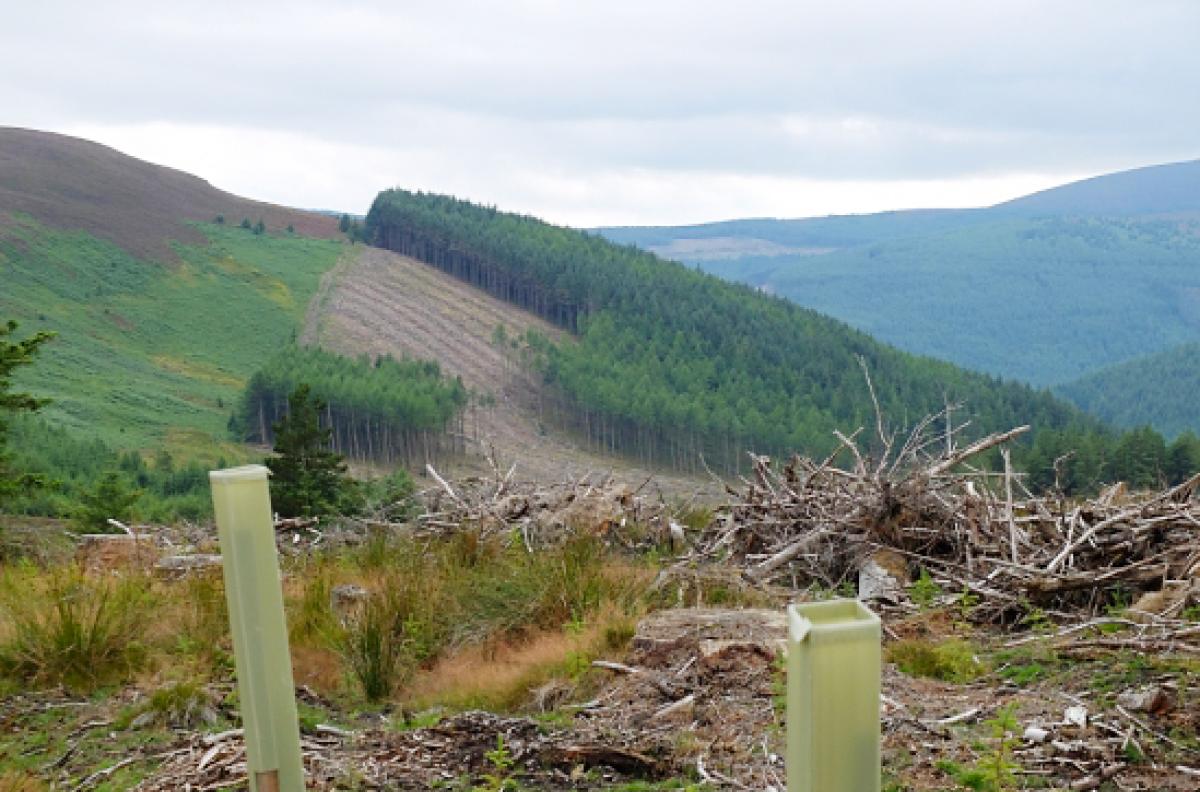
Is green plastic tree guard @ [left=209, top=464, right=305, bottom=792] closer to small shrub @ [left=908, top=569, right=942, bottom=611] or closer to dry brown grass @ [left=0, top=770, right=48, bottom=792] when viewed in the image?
dry brown grass @ [left=0, top=770, right=48, bottom=792]

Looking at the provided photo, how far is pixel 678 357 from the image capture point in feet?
338

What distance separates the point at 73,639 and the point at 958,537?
5.26 m

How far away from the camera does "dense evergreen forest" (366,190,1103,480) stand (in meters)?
86.7

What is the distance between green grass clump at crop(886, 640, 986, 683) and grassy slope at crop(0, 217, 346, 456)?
2558 inches

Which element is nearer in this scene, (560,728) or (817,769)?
(817,769)

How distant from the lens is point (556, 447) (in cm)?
8569

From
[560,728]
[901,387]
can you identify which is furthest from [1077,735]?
[901,387]

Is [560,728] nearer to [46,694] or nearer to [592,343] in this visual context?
[46,694]

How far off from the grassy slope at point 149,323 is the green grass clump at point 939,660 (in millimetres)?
64980

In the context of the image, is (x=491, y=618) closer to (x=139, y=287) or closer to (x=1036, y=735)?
(x=1036, y=735)

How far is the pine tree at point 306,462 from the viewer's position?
21453 millimetres

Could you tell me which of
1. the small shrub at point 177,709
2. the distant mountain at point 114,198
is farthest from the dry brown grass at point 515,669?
the distant mountain at point 114,198

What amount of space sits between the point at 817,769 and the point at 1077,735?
290 cm

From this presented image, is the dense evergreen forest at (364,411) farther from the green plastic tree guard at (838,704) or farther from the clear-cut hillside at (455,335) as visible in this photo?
the green plastic tree guard at (838,704)
